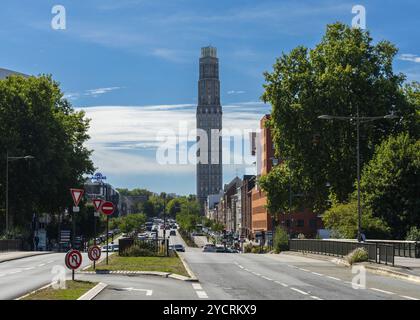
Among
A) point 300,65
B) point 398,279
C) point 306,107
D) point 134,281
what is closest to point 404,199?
point 306,107

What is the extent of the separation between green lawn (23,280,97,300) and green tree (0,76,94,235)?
47684mm

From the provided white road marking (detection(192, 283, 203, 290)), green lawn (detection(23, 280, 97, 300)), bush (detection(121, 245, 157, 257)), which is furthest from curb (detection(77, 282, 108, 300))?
bush (detection(121, 245, 157, 257))

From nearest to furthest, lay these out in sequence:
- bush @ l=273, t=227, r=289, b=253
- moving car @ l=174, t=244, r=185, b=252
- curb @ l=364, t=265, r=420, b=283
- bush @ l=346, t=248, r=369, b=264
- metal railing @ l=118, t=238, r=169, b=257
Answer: curb @ l=364, t=265, r=420, b=283 → bush @ l=346, t=248, r=369, b=264 → metal railing @ l=118, t=238, r=169, b=257 → bush @ l=273, t=227, r=289, b=253 → moving car @ l=174, t=244, r=185, b=252

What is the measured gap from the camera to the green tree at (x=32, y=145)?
68.4 metres

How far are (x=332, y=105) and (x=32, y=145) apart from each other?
96.5ft

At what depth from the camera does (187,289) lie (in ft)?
69.2

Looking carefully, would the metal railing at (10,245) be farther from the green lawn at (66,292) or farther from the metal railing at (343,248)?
the green lawn at (66,292)

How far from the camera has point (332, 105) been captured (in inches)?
2370

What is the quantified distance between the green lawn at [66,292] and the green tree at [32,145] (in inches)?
1877

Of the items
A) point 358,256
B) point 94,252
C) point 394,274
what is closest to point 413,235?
point 358,256

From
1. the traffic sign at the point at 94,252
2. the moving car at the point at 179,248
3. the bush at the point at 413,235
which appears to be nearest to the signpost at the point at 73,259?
the traffic sign at the point at 94,252

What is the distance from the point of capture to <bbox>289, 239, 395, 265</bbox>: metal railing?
33697mm

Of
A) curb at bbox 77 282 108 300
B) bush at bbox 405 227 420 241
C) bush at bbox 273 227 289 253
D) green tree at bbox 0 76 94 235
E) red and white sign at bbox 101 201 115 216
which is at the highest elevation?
green tree at bbox 0 76 94 235

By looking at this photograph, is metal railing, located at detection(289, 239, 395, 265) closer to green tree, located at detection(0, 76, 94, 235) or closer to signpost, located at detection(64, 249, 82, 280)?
signpost, located at detection(64, 249, 82, 280)
